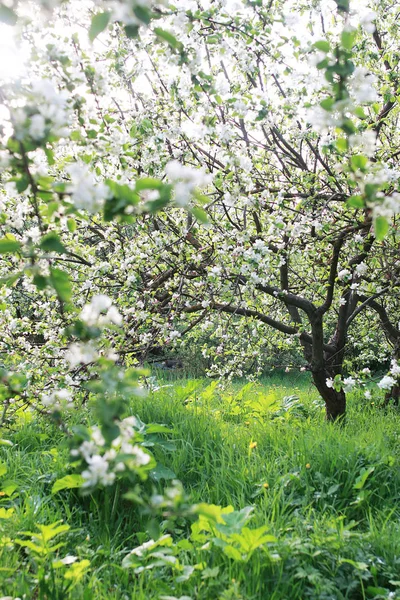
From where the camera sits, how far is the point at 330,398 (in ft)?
15.3

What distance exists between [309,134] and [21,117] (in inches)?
102

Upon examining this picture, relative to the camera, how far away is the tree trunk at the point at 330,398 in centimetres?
457

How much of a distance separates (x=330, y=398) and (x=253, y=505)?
7.34ft

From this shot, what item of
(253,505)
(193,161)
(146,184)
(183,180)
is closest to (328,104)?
(183,180)

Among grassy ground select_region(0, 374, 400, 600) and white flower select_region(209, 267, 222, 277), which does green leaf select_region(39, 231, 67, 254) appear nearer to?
grassy ground select_region(0, 374, 400, 600)

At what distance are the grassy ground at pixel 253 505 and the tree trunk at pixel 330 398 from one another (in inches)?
10.4

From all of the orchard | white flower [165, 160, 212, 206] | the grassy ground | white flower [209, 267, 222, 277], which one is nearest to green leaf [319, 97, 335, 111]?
the orchard

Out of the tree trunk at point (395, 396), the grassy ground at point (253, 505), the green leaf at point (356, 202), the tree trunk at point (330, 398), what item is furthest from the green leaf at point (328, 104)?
the tree trunk at point (395, 396)

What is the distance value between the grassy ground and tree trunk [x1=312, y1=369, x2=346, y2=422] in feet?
0.87

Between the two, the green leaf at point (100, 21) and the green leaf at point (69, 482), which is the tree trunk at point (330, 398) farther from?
the green leaf at point (100, 21)

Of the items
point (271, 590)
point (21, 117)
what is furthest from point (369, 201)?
point (271, 590)

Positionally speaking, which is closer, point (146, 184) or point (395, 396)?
point (146, 184)

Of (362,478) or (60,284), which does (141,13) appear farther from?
(362,478)

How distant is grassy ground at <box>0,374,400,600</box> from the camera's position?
6.82 feet
